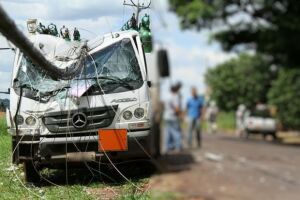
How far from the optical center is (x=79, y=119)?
5688 mm

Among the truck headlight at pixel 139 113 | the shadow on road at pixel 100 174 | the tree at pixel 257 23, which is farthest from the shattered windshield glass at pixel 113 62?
the tree at pixel 257 23

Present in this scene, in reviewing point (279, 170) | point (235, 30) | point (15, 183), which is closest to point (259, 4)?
point (235, 30)

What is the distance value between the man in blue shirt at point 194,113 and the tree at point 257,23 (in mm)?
259

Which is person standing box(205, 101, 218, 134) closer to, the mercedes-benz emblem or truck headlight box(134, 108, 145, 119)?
truck headlight box(134, 108, 145, 119)

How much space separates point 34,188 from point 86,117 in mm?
1205

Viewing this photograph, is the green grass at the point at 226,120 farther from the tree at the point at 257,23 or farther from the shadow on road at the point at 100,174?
the shadow on road at the point at 100,174

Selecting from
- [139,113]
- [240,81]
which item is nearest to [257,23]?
[240,81]

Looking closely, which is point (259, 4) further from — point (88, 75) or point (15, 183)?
point (15, 183)

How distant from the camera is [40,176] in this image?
21.1ft

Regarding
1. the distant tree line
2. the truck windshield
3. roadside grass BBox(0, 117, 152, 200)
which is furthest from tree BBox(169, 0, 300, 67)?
roadside grass BBox(0, 117, 152, 200)

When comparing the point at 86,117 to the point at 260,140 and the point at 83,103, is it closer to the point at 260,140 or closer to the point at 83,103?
the point at 83,103

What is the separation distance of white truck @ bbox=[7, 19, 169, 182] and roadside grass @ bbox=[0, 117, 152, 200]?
0.78ft

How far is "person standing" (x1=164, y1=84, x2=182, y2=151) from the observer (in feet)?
9.30

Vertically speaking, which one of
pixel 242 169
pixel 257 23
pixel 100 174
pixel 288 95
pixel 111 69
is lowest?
pixel 100 174
